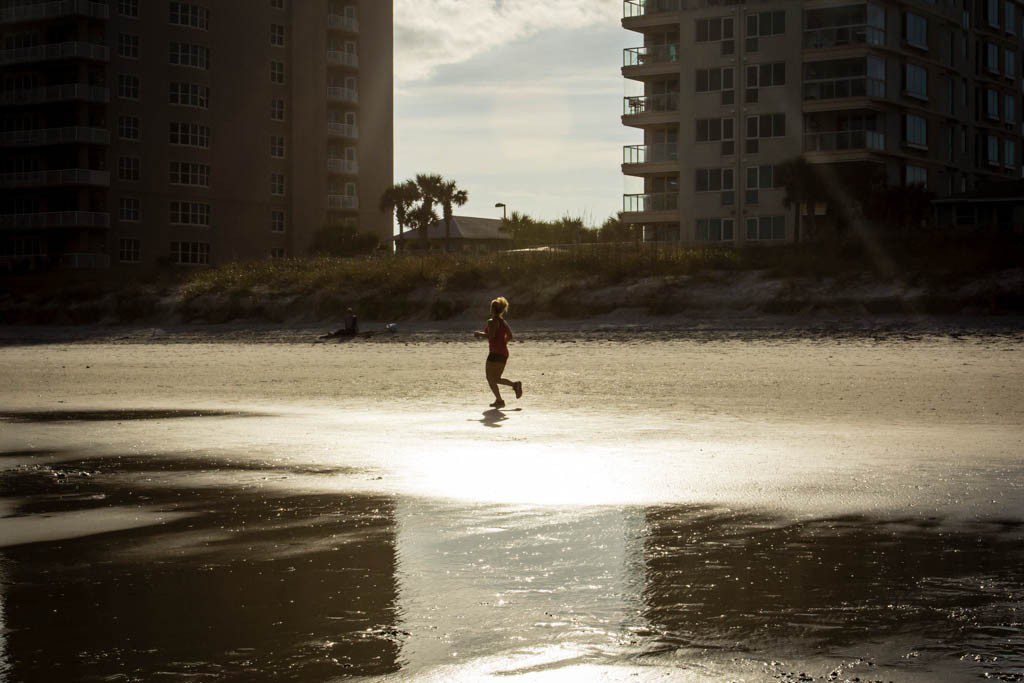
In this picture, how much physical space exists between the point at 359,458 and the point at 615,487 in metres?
3.24

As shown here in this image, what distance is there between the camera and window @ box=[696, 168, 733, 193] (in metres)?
69.5

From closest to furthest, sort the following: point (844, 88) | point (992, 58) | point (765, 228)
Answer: point (844, 88) → point (765, 228) → point (992, 58)

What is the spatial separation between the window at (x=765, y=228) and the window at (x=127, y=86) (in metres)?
40.5

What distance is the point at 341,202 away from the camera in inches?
3661

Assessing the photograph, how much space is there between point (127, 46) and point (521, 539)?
3114 inches

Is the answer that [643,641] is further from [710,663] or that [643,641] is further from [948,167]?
[948,167]

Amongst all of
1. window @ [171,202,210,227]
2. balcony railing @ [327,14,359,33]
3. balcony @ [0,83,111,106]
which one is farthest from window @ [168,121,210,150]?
balcony railing @ [327,14,359,33]

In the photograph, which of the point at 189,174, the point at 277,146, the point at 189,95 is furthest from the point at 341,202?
the point at 189,95

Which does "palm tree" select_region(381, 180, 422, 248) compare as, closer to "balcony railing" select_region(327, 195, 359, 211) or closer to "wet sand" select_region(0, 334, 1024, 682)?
"balcony railing" select_region(327, 195, 359, 211)

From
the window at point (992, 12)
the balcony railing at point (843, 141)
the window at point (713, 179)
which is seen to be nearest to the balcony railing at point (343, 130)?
the window at point (713, 179)

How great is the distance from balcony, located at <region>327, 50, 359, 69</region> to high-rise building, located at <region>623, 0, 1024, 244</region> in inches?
1103

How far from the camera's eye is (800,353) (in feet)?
87.6

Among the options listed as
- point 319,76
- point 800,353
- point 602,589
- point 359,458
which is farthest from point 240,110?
point 602,589

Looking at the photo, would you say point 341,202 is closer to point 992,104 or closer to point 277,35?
point 277,35
